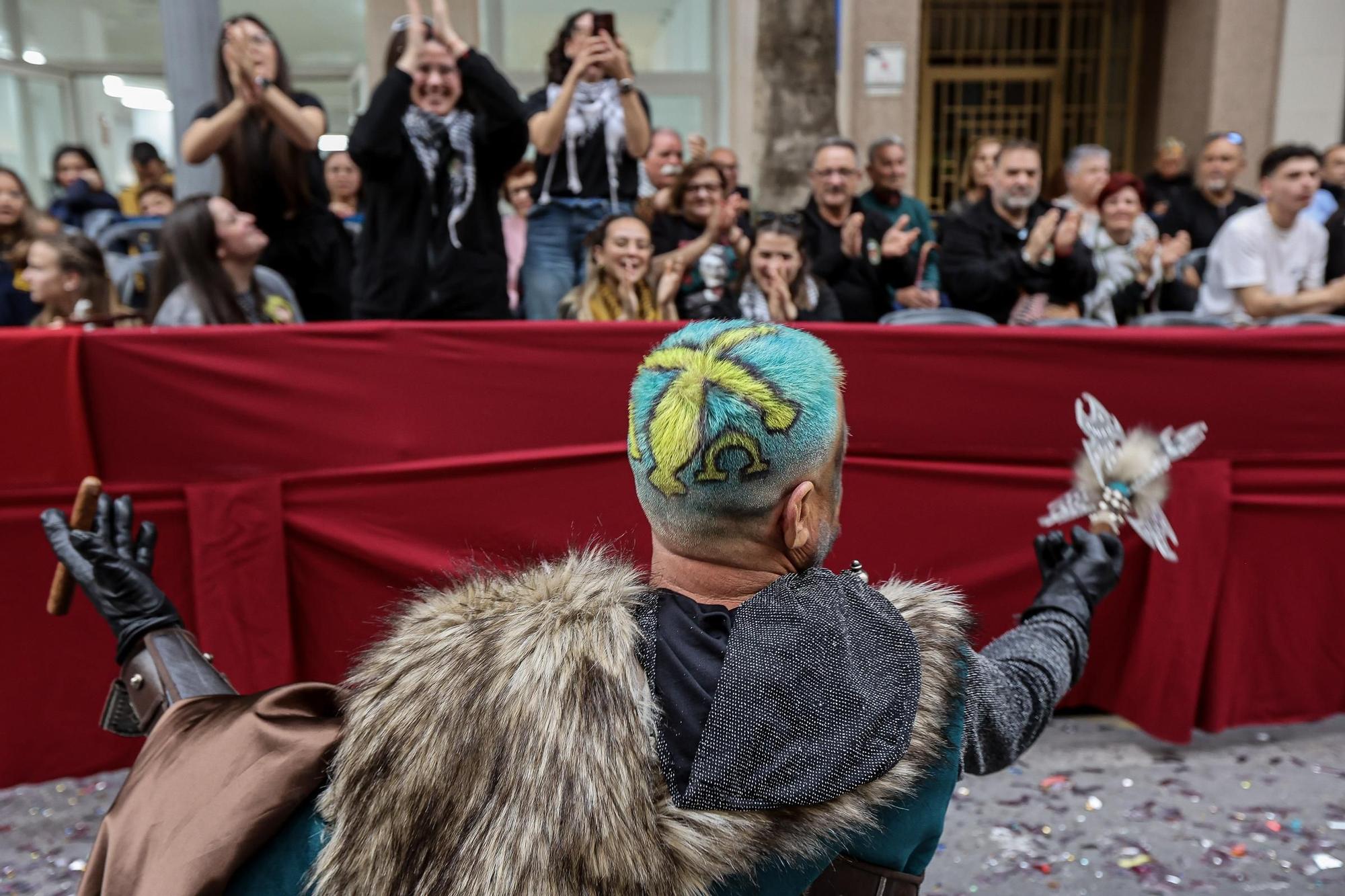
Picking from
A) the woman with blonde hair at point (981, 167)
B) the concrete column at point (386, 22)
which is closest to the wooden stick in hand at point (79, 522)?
the woman with blonde hair at point (981, 167)

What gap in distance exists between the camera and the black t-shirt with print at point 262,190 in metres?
4.64

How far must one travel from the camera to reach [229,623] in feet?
10.6

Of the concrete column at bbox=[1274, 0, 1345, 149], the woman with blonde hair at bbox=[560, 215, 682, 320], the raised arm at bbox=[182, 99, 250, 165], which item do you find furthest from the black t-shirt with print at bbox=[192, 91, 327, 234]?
the concrete column at bbox=[1274, 0, 1345, 149]

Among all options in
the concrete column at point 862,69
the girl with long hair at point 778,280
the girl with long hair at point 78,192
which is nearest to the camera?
the girl with long hair at point 778,280

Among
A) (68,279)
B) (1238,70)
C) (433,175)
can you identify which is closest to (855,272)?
(433,175)

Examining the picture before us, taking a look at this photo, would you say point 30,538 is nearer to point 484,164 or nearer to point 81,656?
point 81,656

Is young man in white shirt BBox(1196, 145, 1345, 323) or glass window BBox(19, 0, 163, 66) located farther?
glass window BBox(19, 0, 163, 66)

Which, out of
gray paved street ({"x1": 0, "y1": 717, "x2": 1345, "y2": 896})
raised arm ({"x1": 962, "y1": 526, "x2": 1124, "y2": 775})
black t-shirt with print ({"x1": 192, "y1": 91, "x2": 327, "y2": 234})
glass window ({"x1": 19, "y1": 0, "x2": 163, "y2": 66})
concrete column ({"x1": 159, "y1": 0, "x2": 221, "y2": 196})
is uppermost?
glass window ({"x1": 19, "y1": 0, "x2": 163, "y2": 66})

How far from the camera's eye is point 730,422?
1302 mm

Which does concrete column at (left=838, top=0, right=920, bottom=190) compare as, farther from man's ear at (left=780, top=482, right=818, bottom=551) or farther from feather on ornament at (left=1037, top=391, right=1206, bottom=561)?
man's ear at (left=780, top=482, right=818, bottom=551)

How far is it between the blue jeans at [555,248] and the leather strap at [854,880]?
412 centimetres

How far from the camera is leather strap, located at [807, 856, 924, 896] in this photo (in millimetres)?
1382

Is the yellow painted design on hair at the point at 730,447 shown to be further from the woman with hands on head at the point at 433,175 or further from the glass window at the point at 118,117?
the glass window at the point at 118,117

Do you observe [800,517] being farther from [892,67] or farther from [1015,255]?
[892,67]
